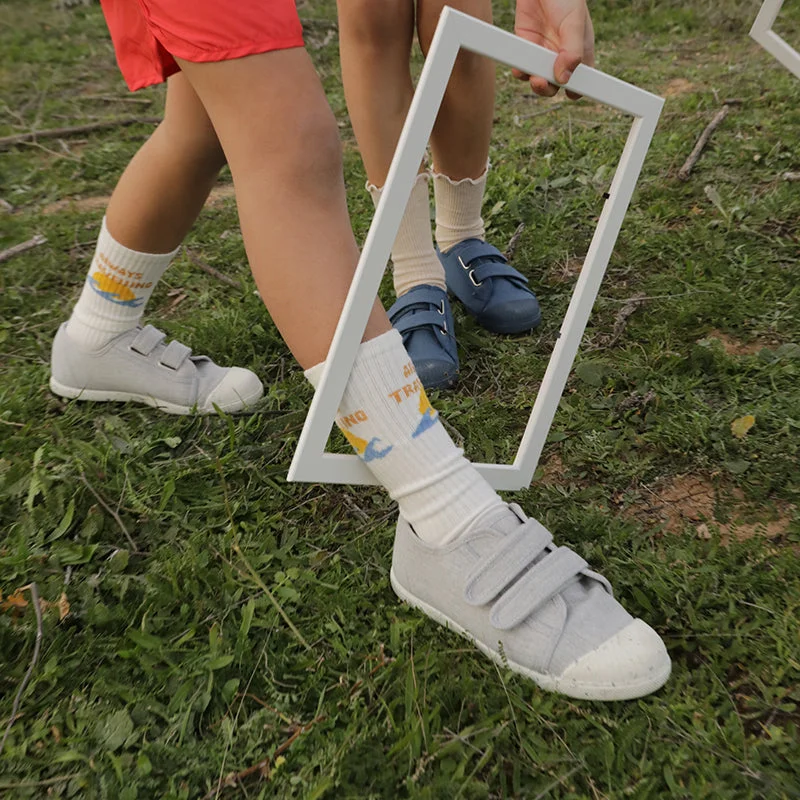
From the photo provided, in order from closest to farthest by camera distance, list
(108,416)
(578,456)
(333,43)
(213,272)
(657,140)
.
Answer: (578,456)
(108,416)
(213,272)
(657,140)
(333,43)

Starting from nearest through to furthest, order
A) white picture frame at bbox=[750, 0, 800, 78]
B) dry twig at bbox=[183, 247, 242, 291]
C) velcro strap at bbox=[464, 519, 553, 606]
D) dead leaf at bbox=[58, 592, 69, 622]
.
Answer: velcro strap at bbox=[464, 519, 553, 606], dead leaf at bbox=[58, 592, 69, 622], white picture frame at bbox=[750, 0, 800, 78], dry twig at bbox=[183, 247, 242, 291]

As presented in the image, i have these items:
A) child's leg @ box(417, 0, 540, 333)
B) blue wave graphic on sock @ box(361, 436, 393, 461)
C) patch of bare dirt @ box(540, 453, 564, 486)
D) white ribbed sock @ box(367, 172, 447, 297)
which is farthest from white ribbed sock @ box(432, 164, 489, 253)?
blue wave graphic on sock @ box(361, 436, 393, 461)

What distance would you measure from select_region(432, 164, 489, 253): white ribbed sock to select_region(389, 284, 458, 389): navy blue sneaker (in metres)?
0.26

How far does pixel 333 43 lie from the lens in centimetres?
443

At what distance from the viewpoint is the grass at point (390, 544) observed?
0.91 m

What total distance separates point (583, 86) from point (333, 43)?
389 cm

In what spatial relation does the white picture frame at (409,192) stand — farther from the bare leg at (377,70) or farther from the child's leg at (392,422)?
the bare leg at (377,70)

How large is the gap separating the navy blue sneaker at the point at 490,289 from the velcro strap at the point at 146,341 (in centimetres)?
73

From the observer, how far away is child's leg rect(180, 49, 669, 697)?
940mm

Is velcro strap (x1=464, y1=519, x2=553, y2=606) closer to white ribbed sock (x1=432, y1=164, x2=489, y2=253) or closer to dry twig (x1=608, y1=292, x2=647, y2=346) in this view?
dry twig (x1=608, y1=292, x2=647, y2=346)

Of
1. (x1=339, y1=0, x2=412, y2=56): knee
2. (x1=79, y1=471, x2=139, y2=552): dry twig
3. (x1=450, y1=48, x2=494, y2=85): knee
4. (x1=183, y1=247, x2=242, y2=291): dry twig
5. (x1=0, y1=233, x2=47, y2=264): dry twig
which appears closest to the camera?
(x1=79, y1=471, x2=139, y2=552): dry twig

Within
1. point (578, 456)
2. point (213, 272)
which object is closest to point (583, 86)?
point (578, 456)

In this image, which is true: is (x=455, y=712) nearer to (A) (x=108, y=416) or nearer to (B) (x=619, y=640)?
(B) (x=619, y=640)

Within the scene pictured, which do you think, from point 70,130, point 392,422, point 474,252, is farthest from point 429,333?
point 70,130
